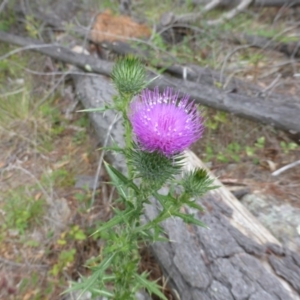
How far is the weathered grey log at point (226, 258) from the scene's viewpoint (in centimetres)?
246

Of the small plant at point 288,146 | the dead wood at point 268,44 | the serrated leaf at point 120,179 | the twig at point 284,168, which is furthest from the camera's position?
the dead wood at point 268,44

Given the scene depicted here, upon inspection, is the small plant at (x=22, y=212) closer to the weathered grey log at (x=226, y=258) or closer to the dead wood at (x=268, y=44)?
the weathered grey log at (x=226, y=258)

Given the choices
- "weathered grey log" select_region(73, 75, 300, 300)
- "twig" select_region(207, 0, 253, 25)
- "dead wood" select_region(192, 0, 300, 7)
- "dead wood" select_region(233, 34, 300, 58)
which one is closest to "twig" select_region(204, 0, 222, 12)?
"dead wood" select_region(192, 0, 300, 7)

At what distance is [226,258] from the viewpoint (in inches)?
104

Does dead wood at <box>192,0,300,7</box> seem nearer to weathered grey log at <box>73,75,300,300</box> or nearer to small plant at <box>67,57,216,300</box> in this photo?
weathered grey log at <box>73,75,300,300</box>

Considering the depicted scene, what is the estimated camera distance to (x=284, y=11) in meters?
6.35

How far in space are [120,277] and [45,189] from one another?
177cm

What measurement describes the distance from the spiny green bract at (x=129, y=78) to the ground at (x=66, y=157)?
5.27ft

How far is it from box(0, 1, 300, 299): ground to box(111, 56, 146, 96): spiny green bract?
1.61 metres

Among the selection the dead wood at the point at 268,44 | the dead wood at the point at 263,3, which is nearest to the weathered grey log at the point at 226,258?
the dead wood at the point at 268,44

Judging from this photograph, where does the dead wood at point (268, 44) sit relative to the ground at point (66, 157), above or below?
above

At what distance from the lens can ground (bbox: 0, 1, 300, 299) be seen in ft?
11.2

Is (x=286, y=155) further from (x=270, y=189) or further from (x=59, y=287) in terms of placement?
(x=59, y=287)

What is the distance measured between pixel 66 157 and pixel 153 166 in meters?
2.38
